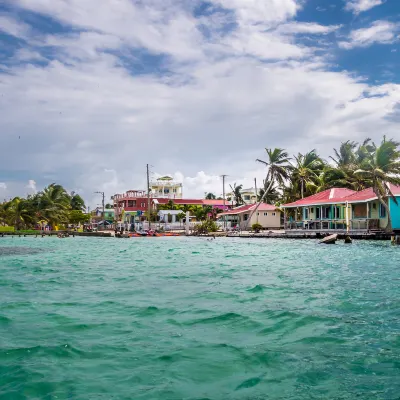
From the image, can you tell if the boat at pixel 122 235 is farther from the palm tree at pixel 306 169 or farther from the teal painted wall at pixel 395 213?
the teal painted wall at pixel 395 213

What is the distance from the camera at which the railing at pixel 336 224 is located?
38938 mm

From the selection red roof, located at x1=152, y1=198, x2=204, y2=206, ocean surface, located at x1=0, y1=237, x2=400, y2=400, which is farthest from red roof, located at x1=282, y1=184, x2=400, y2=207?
red roof, located at x1=152, y1=198, x2=204, y2=206

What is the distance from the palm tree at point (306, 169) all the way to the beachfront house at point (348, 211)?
752cm

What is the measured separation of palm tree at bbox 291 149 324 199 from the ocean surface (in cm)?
4423

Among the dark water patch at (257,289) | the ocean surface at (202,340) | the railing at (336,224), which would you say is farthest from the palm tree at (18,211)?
the dark water patch at (257,289)

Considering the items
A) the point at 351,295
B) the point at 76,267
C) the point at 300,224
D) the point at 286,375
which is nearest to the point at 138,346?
the point at 286,375

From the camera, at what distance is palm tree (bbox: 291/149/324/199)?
187 feet

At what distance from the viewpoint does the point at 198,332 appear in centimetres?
749

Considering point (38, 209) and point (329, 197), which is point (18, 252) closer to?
point (329, 197)

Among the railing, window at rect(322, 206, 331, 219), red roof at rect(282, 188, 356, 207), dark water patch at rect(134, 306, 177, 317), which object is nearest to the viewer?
dark water patch at rect(134, 306, 177, 317)

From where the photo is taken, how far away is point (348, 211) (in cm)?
4297

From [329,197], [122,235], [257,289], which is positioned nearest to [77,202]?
[122,235]

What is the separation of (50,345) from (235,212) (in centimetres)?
6198

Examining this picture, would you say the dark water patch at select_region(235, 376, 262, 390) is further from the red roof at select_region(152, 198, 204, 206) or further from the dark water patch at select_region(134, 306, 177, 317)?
the red roof at select_region(152, 198, 204, 206)
